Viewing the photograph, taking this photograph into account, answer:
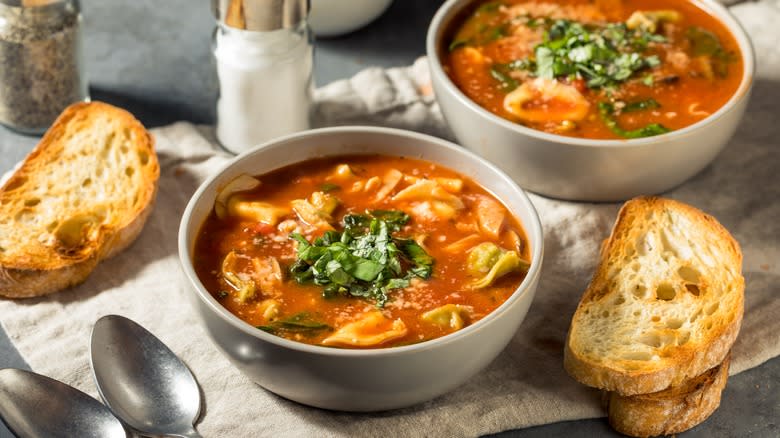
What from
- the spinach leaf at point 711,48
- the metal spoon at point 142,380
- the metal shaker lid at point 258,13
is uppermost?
the metal shaker lid at point 258,13

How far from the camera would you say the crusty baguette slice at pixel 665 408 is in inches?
121

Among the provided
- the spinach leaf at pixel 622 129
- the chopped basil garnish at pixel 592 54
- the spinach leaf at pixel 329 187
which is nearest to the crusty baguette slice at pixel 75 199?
the spinach leaf at pixel 329 187

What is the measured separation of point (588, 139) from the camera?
369 centimetres

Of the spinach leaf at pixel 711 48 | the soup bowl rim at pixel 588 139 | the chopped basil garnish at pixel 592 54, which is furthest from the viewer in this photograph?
the spinach leaf at pixel 711 48

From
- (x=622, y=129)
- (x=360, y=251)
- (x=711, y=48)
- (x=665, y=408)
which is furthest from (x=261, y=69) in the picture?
(x=665, y=408)

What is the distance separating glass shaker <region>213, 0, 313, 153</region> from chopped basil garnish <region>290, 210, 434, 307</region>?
39.9 inches

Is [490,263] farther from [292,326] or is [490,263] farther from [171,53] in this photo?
[171,53]

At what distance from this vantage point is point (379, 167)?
3580 millimetres

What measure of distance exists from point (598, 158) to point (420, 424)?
3.87ft

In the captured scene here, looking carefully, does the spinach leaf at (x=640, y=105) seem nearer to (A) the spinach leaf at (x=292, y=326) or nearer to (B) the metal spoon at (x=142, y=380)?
(A) the spinach leaf at (x=292, y=326)

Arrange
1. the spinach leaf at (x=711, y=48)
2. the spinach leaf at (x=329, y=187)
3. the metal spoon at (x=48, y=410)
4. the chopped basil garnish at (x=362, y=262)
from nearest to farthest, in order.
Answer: the metal spoon at (x=48, y=410) → the chopped basil garnish at (x=362, y=262) → the spinach leaf at (x=329, y=187) → the spinach leaf at (x=711, y=48)

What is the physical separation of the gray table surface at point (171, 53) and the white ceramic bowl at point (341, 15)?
3.1 inches

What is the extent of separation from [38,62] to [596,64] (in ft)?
6.82

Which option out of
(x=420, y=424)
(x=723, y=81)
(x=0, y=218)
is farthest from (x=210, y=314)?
(x=723, y=81)
